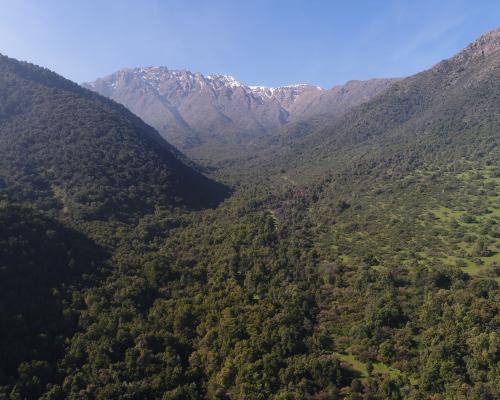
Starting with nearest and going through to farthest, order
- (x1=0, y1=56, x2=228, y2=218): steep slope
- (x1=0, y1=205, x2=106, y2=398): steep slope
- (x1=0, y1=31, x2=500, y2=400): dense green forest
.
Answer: (x1=0, y1=31, x2=500, y2=400): dense green forest, (x1=0, y1=205, x2=106, y2=398): steep slope, (x1=0, y1=56, x2=228, y2=218): steep slope

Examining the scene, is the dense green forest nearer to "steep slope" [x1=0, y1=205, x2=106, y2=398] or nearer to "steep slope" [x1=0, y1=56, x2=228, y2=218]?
"steep slope" [x1=0, y1=205, x2=106, y2=398]

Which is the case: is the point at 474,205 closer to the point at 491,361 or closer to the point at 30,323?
the point at 491,361

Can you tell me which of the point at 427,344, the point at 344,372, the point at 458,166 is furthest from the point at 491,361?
the point at 458,166

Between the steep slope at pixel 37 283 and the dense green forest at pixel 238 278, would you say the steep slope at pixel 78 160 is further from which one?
the steep slope at pixel 37 283

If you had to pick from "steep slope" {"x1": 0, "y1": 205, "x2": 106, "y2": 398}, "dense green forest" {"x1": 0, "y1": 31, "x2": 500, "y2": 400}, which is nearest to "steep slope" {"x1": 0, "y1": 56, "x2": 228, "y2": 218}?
"dense green forest" {"x1": 0, "y1": 31, "x2": 500, "y2": 400}

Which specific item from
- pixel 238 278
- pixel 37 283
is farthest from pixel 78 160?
pixel 238 278

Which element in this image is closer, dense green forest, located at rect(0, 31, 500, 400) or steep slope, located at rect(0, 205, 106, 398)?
dense green forest, located at rect(0, 31, 500, 400)
